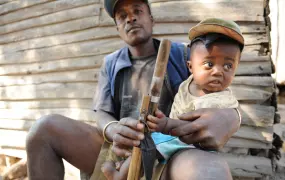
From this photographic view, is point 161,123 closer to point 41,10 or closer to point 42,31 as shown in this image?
point 42,31

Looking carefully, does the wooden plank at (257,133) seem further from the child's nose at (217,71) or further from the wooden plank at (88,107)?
the child's nose at (217,71)

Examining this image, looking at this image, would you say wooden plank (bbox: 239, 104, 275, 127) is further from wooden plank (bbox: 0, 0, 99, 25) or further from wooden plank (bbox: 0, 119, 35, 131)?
wooden plank (bbox: 0, 119, 35, 131)

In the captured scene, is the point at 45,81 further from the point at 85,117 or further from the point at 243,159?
the point at 243,159

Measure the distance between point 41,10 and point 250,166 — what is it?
3367mm

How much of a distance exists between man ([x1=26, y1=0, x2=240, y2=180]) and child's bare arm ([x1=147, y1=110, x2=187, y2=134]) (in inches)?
1.2

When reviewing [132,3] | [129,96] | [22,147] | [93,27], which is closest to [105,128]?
[129,96]

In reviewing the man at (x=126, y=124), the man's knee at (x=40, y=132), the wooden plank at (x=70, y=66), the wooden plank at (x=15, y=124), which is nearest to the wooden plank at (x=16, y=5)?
the wooden plank at (x=70, y=66)

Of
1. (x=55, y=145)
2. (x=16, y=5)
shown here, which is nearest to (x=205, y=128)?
(x=55, y=145)

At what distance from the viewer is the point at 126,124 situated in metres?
1.07

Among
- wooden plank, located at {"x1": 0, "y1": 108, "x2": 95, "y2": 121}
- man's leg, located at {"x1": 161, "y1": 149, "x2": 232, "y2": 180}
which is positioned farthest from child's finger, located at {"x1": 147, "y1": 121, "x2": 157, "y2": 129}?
wooden plank, located at {"x1": 0, "y1": 108, "x2": 95, "y2": 121}

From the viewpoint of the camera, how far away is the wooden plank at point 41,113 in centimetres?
335

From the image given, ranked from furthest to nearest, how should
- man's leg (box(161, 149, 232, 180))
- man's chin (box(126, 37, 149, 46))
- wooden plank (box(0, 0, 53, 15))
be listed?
wooden plank (box(0, 0, 53, 15)), man's chin (box(126, 37, 149, 46)), man's leg (box(161, 149, 232, 180))

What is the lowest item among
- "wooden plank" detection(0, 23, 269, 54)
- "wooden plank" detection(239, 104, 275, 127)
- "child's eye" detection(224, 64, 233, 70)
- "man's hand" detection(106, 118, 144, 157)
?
"wooden plank" detection(239, 104, 275, 127)

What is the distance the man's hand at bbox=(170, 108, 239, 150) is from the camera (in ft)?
3.43
